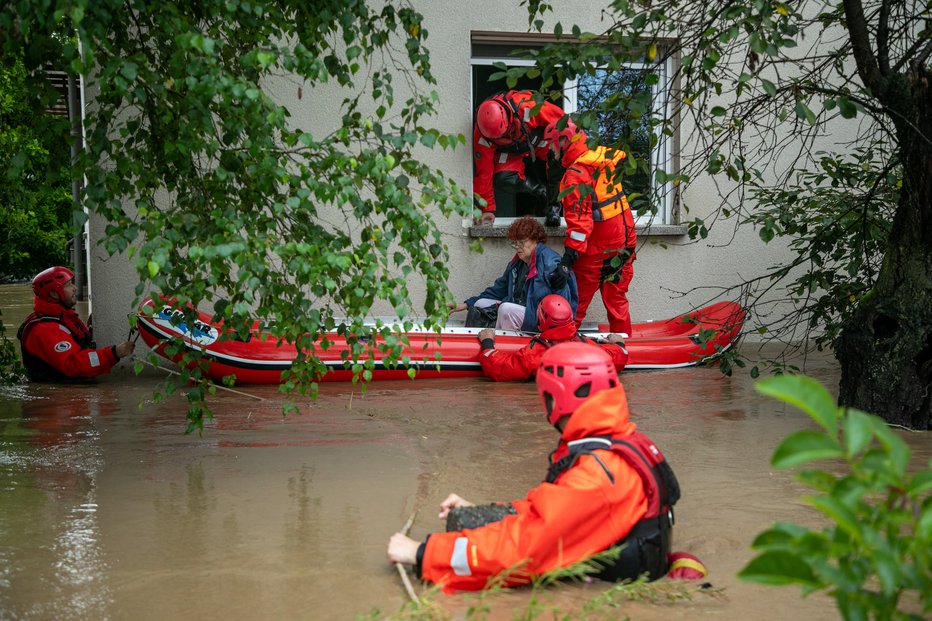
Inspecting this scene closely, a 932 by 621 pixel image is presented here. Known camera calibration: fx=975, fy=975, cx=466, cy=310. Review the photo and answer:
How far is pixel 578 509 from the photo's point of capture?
11.2ft

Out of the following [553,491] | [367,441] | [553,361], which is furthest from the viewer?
[367,441]

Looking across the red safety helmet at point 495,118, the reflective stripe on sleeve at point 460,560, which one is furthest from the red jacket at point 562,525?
the red safety helmet at point 495,118

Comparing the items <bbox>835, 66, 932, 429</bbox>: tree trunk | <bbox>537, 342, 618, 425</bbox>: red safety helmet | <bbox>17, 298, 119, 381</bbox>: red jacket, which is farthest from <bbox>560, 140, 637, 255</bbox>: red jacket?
<bbox>537, 342, 618, 425</bbox>: red safety helmet

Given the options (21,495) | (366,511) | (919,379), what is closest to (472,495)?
(366,511)

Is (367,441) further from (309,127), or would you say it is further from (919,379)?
(309,127)

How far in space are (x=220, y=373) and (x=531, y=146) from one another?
12.3 ft

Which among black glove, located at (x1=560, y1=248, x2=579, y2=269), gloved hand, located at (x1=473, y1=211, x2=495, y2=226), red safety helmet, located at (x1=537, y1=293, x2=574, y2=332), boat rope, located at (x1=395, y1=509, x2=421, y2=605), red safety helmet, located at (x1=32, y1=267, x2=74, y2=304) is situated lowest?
boat rope, located at (x1=395, y1=509, x2=421, y2=605)

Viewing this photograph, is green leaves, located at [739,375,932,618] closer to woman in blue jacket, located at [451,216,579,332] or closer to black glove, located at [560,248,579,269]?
woman in blue jacket, located at [451,216,579,332]

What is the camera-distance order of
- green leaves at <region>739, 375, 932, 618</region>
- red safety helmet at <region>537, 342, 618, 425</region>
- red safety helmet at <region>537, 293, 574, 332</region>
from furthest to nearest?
red safety helmet at <region>537, 293, 574, 332</region> < red safety helmet at <region>537, 342, 618, 425</region> < green leaves at <region>739, 375, 932, 618</region>

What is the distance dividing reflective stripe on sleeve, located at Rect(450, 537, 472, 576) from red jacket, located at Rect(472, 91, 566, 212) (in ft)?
20.4

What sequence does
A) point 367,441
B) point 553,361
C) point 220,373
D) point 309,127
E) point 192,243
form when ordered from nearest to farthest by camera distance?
point 553,361 → point 192,243 → point 367,441 → point 220,373 → point 309,127

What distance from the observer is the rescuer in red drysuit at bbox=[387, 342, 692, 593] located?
3432 mm

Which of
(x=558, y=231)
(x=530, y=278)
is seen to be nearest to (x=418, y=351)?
(x=530, y=278)

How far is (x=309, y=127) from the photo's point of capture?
967 centimetres
